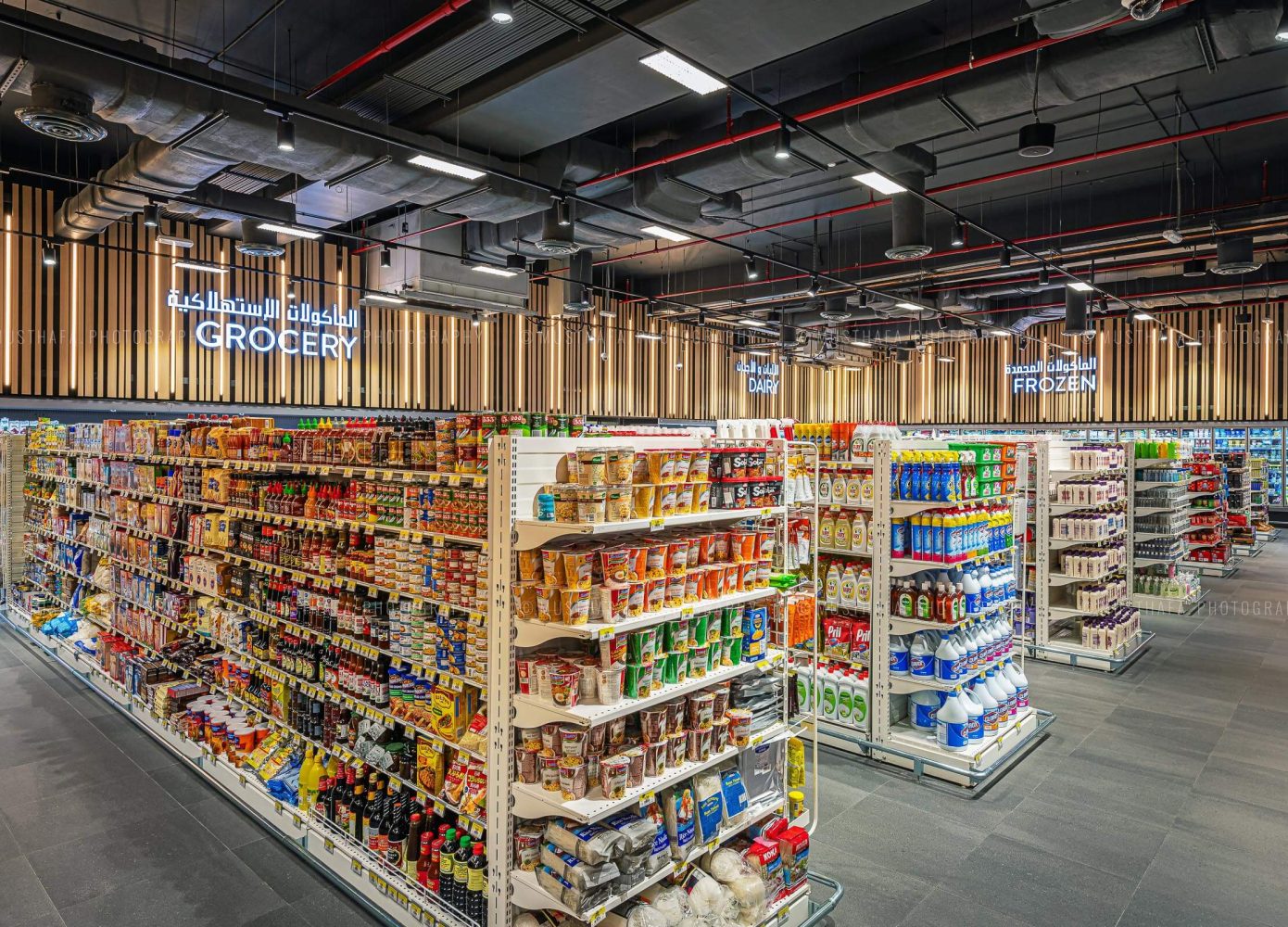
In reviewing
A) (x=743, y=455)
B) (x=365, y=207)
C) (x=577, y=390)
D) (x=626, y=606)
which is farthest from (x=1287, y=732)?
(x=577, y=390)

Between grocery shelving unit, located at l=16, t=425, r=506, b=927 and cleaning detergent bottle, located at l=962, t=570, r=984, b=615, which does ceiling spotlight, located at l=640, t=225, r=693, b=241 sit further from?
grocery shelving unit, located at l=16, t=425, r=506, b=927

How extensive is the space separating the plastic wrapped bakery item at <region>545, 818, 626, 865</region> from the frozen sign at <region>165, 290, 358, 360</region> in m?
9.83

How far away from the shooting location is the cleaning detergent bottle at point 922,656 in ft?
16.9

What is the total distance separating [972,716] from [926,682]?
38 cm

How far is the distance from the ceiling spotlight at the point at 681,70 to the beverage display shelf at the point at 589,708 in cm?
316

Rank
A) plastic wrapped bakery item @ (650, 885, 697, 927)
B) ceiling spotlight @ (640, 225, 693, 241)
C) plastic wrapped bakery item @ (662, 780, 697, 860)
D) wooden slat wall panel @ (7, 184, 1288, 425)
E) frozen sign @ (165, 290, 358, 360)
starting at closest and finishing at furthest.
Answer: plastic wrapped bakery item @ (650, 885, 697, 927) → plastic wrapped bakery item @ (662, 780, 697, 860) → ceiling spotlight @ (640, 225, 693, 241) → wooden slat wall panel @ (7, 184, 1288, 425) → frozen sign @ (165, 290, 358, 360)

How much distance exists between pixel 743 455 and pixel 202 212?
7.04 metres

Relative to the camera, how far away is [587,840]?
9.41 feet

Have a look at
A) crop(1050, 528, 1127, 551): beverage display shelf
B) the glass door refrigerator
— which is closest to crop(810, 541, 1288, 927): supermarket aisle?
crop(1050, 528, 1127, 551): beverage display shelf

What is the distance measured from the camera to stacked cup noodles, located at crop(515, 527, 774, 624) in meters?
2.84

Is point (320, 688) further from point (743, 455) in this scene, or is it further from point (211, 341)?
point (211, 341)

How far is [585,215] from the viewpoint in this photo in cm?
821

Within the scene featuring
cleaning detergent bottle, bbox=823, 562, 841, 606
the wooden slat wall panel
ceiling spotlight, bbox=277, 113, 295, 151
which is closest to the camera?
ceiling spotlight, bbox=277, 113, 295, 151

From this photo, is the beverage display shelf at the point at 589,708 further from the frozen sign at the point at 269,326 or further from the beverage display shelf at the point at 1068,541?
the frozen sign at the point at 269,326
